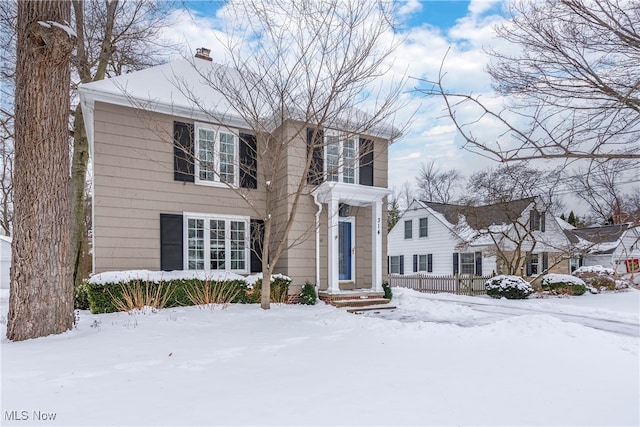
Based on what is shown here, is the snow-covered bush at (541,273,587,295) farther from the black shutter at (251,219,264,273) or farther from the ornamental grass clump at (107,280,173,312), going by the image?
the ornamental grass clump at (107,280,173,312)

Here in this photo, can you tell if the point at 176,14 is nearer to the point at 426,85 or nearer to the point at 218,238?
the point at 218,238

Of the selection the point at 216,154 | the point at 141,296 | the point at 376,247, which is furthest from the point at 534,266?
→ the point at 141,296

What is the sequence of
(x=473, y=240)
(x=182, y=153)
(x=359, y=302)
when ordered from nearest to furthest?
(x=182, y=153), (x=359, y=302), (x=473, y=240)

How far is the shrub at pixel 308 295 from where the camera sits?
30.0 ft

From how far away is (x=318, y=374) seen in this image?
3.76 m

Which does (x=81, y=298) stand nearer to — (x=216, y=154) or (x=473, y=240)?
(x=216, y=154)

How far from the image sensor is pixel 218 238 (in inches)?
376

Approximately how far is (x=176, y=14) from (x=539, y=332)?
1239cm

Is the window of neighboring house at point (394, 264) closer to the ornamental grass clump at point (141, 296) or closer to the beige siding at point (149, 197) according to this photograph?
the beige siding at point (149, 197)

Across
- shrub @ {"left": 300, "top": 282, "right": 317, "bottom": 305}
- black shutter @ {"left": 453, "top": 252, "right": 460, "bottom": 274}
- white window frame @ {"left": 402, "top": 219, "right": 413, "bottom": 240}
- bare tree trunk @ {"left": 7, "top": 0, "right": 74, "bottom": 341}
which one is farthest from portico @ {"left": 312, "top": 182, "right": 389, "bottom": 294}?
white window frame @ {"left": 402, "top": 219, "right": 413, "bottom": 240}

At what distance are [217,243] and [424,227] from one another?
1421 cm

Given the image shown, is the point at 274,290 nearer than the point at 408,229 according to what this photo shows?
Yes

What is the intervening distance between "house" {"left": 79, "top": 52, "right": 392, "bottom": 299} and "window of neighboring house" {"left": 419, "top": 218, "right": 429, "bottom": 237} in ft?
35.3

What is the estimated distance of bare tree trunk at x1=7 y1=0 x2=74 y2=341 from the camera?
507 centimetres
